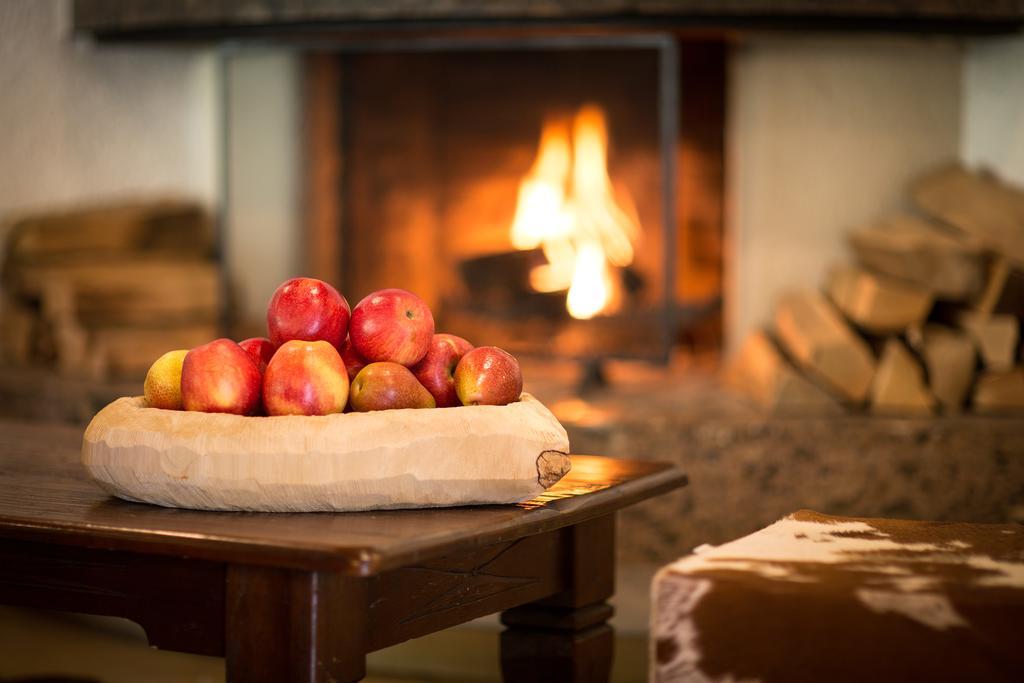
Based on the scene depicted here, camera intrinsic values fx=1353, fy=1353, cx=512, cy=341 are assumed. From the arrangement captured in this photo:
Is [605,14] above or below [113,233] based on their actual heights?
above

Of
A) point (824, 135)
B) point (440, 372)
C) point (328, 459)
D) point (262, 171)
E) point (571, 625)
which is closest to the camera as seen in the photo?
point (328, 459)

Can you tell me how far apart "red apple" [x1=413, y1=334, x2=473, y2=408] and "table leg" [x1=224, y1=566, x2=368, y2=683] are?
319mm

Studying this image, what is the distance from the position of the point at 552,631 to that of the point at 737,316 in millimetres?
1711

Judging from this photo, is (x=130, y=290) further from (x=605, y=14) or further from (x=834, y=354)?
(x=834, y=354)

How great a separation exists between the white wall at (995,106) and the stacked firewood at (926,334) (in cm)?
14

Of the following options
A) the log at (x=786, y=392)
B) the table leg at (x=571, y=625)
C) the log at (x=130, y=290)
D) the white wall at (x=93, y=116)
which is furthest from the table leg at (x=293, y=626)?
the white wall at (x=93, y=116)

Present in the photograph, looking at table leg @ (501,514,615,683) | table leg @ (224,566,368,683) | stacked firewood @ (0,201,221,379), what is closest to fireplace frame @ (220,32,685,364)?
stacked firewood @ (0,201,221,379)

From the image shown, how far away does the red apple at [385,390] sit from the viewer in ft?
4.82

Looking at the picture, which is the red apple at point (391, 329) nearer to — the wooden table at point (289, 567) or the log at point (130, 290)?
the wooden table at point (289, 567)

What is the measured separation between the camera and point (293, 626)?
125 cm

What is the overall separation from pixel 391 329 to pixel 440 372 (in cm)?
8

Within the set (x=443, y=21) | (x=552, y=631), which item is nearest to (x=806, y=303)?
(x=443, y=21)

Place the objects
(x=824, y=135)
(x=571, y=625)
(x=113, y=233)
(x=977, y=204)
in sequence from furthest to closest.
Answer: (x=113, y=233)
(x=824, y=135)
(x=977, y=204)
(x=571, y=625)

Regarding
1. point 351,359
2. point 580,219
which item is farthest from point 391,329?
point 580,219
